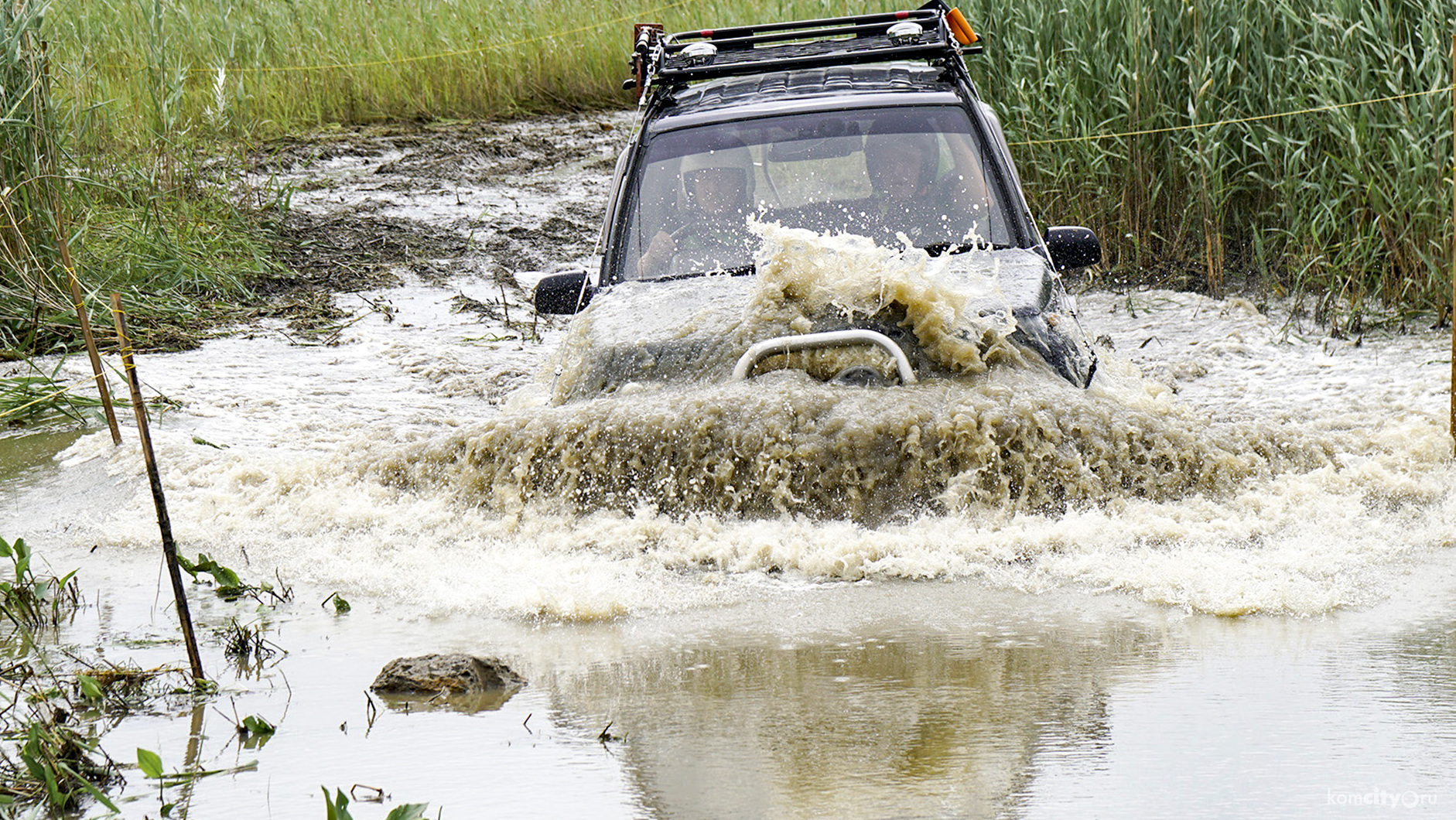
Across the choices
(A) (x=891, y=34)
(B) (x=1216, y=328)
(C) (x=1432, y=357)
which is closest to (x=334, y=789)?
(A) (x=891, y=34)

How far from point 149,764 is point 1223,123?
6.60 metres

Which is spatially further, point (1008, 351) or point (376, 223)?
point (376, 223)

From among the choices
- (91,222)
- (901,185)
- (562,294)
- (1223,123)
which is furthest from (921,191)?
(91,222)

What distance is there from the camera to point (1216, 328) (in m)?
7.98

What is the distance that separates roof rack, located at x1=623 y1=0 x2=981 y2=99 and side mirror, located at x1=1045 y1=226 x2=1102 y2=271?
1.08 meters

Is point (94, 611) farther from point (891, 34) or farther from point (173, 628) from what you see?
point (891, 34)

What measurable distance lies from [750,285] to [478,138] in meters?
8.60

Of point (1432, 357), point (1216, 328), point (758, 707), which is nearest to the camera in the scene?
point (758, 707)

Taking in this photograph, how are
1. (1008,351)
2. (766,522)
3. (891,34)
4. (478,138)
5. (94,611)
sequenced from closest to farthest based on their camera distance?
(94,611) < (766,522) < (1008,351) < (891,34) < (478,138)

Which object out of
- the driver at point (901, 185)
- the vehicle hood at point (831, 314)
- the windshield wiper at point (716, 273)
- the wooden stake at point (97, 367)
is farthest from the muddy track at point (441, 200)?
the vehicle hood at point (831, 314)

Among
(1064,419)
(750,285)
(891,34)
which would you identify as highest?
(891,34)

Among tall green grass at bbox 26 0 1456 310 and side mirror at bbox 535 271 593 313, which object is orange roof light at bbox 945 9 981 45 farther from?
side mirror at bbox 535 271 593 313

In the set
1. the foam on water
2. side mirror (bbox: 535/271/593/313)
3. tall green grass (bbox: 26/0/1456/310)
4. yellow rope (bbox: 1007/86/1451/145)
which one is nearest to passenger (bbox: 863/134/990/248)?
the foam on water

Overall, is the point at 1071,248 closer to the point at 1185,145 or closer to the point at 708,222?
the point at 708,222
